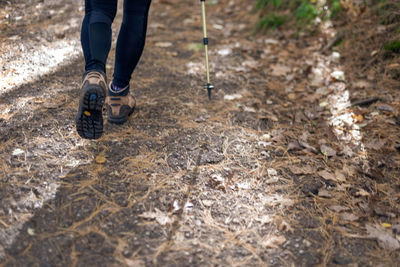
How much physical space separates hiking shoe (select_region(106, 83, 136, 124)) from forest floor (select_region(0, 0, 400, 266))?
87mm

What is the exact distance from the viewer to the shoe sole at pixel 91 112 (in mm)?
2107

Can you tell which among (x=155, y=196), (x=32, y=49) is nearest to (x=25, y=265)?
(x=155, y=196)

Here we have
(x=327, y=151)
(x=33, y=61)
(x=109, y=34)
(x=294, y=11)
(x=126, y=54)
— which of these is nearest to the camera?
(x=109, y=34)

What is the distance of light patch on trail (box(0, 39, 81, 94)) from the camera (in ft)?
10.7

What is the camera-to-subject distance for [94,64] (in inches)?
86.9

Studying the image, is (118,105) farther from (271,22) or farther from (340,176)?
(271,22)

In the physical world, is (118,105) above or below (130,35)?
below

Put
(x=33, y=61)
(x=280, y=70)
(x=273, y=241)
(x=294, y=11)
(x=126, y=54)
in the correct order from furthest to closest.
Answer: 1. (x=294, y=11)
2. (x=280, y=70)
3. (x=33, y=61)
4. (x=126, y=54)
5. (x=273, y=241)

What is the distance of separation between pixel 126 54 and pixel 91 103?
1.86 ft

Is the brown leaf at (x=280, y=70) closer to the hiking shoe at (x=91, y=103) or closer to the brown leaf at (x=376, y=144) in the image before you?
the brown leaf at (x=376, y=144)

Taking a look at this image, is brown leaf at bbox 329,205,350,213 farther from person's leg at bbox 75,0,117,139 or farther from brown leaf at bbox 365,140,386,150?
person's leg at bbox 75,0,117,139

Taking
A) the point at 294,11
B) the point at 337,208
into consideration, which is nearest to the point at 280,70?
the point at 294,11

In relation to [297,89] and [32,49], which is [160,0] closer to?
[32,49]

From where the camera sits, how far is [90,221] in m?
1.93
